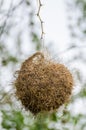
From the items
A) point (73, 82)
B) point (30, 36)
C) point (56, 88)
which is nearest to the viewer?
point (56, 88)

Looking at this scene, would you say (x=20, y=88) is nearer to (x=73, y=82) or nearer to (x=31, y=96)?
(x=31, y=96)

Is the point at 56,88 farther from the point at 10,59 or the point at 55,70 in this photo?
the point at 10,59

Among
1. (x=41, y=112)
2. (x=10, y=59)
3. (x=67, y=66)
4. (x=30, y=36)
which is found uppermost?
(x=30, y=36)

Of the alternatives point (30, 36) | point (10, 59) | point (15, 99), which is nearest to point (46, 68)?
point (15, 99)

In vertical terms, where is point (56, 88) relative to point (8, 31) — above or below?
below

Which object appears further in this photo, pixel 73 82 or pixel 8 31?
pixel 8 31

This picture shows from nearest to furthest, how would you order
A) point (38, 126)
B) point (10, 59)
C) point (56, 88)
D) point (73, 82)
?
point (56, 88) < point (73, 82) < point (38, 126) < point (10, 59)

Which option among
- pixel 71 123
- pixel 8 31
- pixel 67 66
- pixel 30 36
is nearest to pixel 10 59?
pixel 8 31
